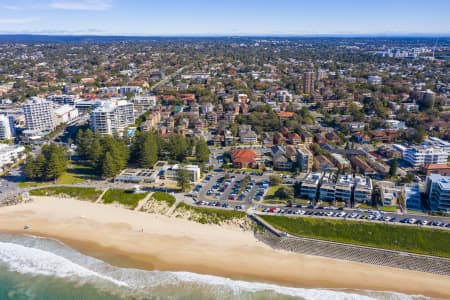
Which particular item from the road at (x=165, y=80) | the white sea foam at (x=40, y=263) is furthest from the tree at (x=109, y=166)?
the road at (x=165, y=80)

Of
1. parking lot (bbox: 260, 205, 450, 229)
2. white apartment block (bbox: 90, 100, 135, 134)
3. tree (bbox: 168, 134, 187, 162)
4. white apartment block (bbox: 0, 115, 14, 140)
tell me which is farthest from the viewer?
white apartment block (bbox: 90, 100, 135, 134)

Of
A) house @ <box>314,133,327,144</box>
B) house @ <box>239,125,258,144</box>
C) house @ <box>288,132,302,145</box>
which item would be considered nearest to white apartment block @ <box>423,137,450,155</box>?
house @ <box>314,133,327,144</box>

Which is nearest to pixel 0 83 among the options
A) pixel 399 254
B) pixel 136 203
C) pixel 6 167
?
pixel 6 167

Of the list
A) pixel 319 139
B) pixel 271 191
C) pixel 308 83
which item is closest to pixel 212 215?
pixel 271 191

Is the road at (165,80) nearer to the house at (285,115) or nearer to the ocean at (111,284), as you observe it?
the house at (285,115)

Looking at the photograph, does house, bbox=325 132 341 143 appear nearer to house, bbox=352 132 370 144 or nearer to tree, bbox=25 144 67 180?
house, bbox=352 132 370 144

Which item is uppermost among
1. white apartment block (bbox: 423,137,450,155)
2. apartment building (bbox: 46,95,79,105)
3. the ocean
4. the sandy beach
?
apartment building (bbox: 46,95,79,105)

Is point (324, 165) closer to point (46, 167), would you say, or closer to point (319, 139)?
point (319, 139)

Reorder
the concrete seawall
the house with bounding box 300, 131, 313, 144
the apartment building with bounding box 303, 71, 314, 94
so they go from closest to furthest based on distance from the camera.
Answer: the concrete seawall → the house with bounding box 300, 131, 313, 144 → the apartment building with bounding box 303, 71, 314, 94

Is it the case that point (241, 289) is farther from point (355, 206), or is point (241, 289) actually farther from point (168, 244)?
point (355, 206)
